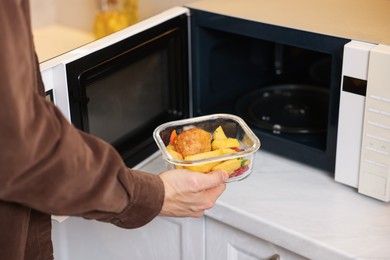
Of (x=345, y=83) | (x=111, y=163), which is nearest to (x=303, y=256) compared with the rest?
(x=345, y=83)

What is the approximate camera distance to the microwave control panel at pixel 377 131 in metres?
1.00

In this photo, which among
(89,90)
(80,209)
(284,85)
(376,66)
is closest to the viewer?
(80,209)

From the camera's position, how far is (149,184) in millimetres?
870

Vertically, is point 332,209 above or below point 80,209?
below

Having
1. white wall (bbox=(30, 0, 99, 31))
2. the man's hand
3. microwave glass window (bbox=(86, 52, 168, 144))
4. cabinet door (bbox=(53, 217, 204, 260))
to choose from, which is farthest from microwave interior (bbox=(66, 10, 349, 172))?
white wall (bbox=(30, 0, 99, 31))

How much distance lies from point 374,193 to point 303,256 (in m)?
0.17

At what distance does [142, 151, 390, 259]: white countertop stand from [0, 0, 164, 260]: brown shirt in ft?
0.84

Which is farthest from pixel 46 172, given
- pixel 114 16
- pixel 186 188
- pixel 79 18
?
pixel 79 18

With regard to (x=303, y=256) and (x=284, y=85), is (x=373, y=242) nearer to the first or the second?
(x=303, y=256)

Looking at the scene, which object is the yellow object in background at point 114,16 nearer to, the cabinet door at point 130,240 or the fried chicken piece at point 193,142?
the cabinet door at point 130,240

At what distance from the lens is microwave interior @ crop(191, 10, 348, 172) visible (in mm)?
1142

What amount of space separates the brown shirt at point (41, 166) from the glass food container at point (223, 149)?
0.09 meters

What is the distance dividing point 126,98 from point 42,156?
19.7 inches

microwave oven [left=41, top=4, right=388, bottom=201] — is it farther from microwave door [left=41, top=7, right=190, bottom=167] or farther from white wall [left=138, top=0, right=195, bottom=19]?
white wall [left=138, top=0, right=195, bottom=19]
